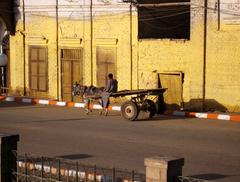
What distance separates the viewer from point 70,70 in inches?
1206

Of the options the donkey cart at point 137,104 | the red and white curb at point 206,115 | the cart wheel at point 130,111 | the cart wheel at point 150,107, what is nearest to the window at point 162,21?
the red and white curb at point 206,115

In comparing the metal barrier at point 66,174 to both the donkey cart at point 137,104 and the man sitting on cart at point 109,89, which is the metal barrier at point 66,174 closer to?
the donkey cart at point 137,104

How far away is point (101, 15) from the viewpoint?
2906 cm

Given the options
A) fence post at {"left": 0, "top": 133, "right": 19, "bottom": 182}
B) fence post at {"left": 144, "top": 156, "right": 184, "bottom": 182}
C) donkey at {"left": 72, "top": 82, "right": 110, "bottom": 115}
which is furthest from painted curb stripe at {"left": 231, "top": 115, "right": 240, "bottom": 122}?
fence post at {"left": 144, "top": 156, "right": 184, "bottom": 182}

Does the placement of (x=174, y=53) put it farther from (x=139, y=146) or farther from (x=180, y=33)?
(x=139, y=146)

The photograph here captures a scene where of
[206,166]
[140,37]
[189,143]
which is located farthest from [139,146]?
[140,37]

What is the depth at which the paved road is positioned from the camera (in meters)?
17.1

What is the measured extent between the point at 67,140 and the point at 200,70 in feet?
24.9

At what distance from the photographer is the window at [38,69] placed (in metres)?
31.6

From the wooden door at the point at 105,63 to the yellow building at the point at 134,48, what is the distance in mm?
43

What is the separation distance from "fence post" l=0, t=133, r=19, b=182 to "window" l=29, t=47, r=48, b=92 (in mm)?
18904

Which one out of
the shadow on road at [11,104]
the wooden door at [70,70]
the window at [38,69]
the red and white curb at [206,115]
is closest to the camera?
the red and white curb at [206,115]

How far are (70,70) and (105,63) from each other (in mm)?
2247

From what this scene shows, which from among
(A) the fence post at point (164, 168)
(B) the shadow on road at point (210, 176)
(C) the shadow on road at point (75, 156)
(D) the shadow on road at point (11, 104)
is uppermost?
(A) the fence post at point (164, 168)
